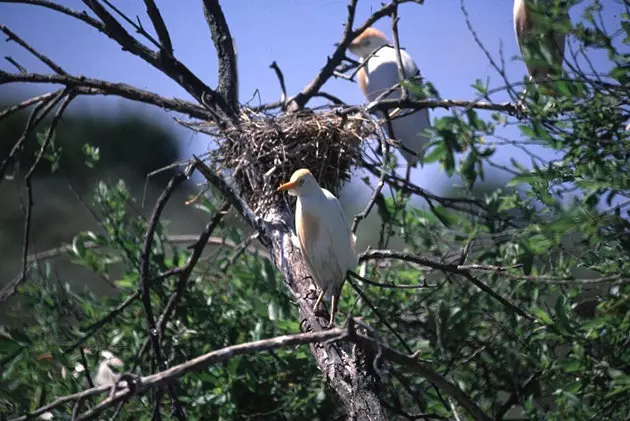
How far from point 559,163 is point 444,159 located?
27cm

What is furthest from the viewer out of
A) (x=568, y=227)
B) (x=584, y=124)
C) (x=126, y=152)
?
(x=126, y=152)

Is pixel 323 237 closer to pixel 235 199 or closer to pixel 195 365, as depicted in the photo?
pixel 235 199

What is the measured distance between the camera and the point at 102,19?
2.91 m

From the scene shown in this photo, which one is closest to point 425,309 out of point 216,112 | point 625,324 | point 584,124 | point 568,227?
point 216,112

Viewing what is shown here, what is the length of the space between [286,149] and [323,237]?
602 millimetres

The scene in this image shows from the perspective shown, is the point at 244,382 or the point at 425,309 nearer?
the point at 244,382

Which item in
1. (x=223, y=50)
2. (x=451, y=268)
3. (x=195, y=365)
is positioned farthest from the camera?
(x=223, y=50)

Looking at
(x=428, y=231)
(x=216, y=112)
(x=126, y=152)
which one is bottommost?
(x=428, y=231)

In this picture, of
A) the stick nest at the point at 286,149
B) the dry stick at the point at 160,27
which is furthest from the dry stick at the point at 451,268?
the dry stick at the point at 160,27

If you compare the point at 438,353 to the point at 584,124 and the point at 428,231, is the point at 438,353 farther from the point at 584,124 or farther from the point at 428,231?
the point at 584,124

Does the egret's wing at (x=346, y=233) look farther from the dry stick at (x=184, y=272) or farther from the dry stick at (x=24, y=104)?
the dry stick at (x=24, y=104)

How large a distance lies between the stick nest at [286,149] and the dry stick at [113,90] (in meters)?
0.19

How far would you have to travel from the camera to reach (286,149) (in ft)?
9.41

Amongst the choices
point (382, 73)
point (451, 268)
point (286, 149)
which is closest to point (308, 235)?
point (451, 268)
